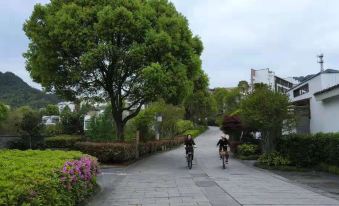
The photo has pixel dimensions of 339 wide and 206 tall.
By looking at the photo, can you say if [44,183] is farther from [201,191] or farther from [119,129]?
[119,129]

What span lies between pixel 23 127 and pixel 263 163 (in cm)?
1710

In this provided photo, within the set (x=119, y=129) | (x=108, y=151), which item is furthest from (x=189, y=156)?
(x=119, y=129)

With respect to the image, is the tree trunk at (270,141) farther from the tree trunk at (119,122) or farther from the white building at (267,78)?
the white building at (267,78)

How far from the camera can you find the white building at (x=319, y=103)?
971 inches

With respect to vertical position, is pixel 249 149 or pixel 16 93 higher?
pixel 16 93

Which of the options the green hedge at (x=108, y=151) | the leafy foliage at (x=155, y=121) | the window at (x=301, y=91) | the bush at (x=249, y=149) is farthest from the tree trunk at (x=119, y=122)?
the window at (x=301, y=91)

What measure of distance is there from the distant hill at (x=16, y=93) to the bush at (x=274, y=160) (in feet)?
183

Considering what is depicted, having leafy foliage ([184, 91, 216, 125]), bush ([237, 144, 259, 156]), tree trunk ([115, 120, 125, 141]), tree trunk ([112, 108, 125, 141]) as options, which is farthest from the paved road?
leafy foliage ([184, 91, 216, 125])

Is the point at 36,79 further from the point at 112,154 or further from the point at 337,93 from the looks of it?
the point at 337,93

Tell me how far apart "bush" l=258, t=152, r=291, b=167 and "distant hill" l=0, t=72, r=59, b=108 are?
55.9 metres

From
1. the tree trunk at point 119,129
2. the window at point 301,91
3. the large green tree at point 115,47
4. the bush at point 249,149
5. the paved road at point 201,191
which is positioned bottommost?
the paved road at point 201,191

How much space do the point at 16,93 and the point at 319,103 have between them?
62238mm

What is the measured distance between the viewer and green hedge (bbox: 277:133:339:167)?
21062 millimetres

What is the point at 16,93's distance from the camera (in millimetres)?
80062
